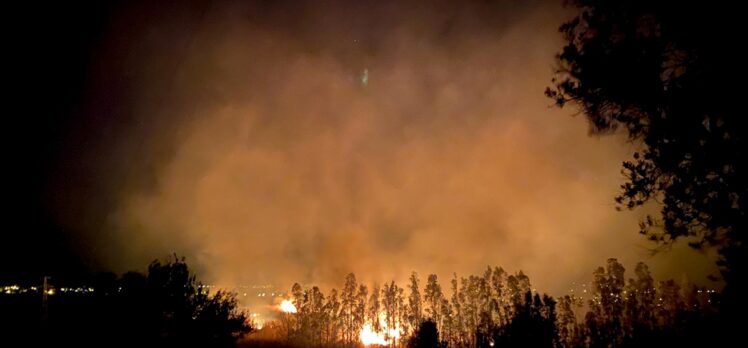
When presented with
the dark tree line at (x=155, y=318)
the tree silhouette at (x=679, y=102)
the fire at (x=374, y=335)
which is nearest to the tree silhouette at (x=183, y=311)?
the dark tree line at (x=155, y=318)

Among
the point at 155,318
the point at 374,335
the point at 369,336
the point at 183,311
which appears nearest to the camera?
the point at 155,318

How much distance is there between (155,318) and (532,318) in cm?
2029

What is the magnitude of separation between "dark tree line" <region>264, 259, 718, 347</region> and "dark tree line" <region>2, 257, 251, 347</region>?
12.2 m

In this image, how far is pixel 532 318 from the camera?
1758 centimetres

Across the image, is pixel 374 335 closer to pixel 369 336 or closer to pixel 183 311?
pixel 369 336

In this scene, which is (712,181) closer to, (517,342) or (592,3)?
(592,3)

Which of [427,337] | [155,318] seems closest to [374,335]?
[155,318]

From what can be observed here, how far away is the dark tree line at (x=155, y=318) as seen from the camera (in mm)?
19672

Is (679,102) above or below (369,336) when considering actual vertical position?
above

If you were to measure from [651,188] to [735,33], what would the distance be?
12.9ft

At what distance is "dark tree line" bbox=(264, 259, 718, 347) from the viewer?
55.8 feet

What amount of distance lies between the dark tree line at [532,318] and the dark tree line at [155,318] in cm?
1224

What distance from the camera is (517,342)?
16.8 metres

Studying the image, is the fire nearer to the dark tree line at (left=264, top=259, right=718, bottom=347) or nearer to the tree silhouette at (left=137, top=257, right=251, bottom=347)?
the dark tree line at (left=264, top=259, right=718, bottom=347)
